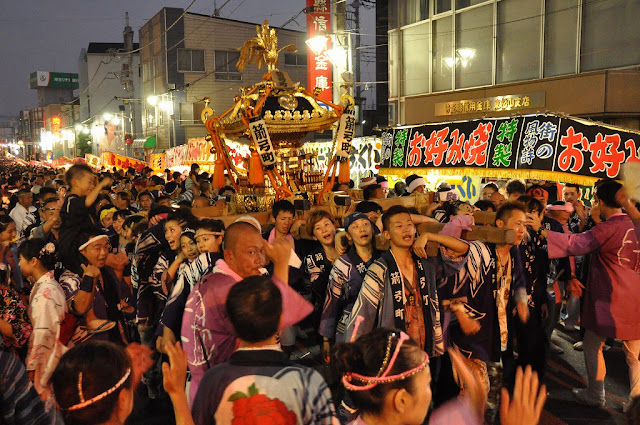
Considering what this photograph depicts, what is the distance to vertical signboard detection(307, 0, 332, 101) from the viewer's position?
18.8 meters

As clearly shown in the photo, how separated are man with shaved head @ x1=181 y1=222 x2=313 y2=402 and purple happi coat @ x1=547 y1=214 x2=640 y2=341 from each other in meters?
2.79

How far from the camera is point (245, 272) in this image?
3.43m

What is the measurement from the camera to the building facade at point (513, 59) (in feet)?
41.7

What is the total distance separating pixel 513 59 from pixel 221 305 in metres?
14.3

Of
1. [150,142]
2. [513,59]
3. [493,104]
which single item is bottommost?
[150,142]

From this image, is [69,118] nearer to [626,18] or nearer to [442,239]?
[626,18]

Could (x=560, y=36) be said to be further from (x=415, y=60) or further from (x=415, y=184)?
(x=415, y=184)

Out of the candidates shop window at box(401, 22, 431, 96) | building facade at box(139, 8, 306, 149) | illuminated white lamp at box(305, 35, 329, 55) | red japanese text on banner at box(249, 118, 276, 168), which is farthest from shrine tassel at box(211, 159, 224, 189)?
building facade at box(139, 8, 306, 149)

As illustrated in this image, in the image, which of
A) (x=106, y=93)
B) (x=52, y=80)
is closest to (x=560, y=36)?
(x=106, y=93)

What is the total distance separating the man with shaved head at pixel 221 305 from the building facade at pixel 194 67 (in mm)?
29061

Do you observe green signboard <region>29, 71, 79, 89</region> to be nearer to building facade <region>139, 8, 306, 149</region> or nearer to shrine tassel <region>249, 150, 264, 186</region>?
building facade <region>139, 8, 306, 149</region>

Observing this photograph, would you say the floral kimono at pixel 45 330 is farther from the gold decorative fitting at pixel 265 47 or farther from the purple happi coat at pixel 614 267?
the gold decorative fitting at pixel 265 47

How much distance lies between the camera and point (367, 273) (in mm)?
3889

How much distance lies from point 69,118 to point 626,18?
72354 mm
